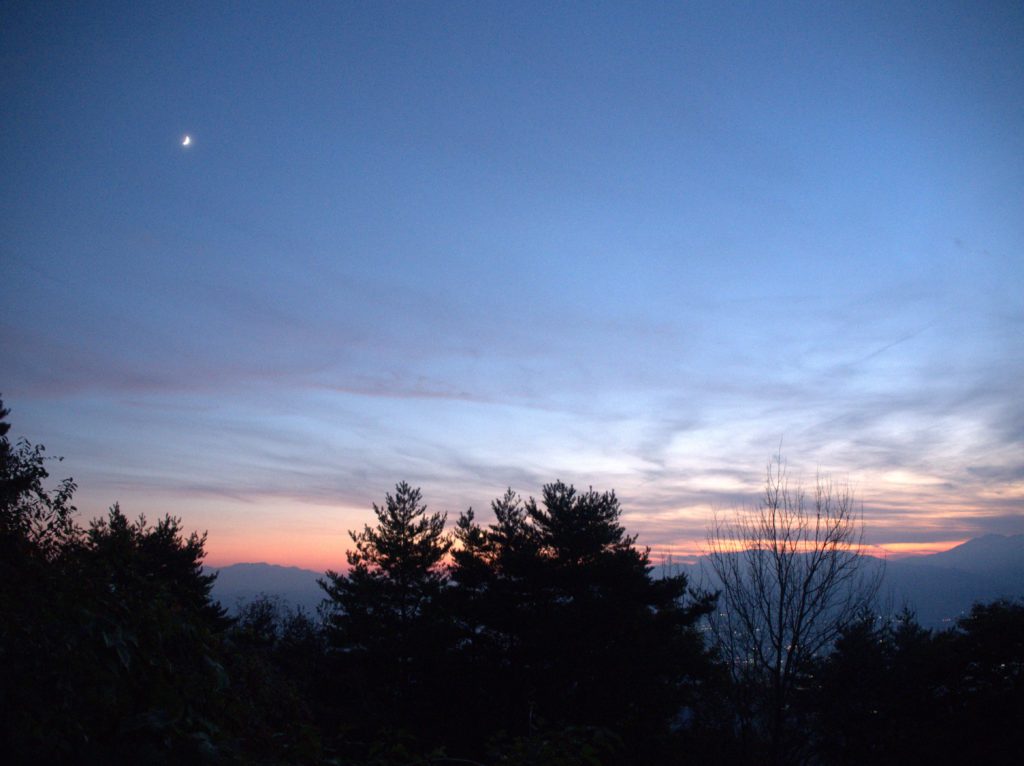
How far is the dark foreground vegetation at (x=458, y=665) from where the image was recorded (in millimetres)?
2354

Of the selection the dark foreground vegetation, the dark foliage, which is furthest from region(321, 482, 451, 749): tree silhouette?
the dark foliage

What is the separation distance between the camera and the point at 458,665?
22156mm

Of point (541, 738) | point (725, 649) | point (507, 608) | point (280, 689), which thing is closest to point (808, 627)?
point (725, 649)

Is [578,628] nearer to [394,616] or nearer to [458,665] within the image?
[458,665]

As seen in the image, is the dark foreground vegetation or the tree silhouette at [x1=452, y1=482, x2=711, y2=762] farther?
the tree silhouette at [x1=452, y1=482, x2=711, y2=762]

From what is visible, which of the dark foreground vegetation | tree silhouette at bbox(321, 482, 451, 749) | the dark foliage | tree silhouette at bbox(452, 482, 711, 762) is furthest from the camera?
tree silhouette at bbox(321, 482, 451, 749)

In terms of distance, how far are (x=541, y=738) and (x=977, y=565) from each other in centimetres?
8891

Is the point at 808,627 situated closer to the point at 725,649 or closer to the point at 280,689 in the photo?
the point at 725,649

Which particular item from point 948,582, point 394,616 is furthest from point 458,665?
point 948,582

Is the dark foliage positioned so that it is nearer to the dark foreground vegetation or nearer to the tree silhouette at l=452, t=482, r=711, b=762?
the dark foreground vegetation

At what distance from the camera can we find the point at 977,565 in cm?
6688

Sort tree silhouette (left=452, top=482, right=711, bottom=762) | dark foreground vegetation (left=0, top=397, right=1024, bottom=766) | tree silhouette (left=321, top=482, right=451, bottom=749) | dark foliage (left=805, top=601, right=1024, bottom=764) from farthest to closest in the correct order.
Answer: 1. tree silhouette (left=321, top=482, right=451, bottom=749)
2. tree silhouette (left=452, top=482, right=711, bottom=762)
3. dark foliage (left=805, top=601, right=1024, bottom=764)
4. dark foreground vegetation (left=0, top=397, right=1024, bottom=766)

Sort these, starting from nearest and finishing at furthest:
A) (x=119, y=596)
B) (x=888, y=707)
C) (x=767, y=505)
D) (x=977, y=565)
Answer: (x=119, y=596)
(x=767, y=505)
(x=888, y=707)
(x=977, y=565)

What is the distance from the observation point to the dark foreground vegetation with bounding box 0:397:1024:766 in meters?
2.35
